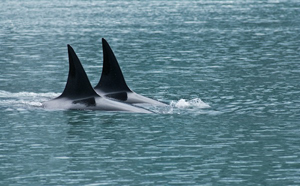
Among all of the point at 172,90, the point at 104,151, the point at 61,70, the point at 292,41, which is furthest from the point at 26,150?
the point at 292,41

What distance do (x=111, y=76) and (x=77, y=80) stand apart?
3.15 metres

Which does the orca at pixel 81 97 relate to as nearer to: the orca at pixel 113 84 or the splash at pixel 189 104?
the orca at pixel 113 84

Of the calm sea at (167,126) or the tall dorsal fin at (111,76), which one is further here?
the tall dorsal fin at (111,76)

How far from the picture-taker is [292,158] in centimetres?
2214

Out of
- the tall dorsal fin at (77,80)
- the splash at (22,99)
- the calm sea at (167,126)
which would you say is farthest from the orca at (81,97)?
the splash at (22,99)

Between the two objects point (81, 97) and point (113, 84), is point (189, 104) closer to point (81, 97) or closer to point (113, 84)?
point (113, 84)

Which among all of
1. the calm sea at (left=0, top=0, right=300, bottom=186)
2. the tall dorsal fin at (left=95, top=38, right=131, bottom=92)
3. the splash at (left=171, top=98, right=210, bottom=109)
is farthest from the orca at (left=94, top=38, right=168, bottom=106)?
the calm sea at (left=0, top=0, right=300, bottom=186)

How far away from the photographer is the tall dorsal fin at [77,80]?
93.6ft

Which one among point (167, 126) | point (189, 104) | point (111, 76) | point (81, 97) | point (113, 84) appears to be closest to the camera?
point (167, 126)

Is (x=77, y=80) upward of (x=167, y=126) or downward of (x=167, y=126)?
upward

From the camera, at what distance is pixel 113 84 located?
104ft

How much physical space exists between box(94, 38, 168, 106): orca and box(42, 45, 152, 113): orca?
5.46 ft

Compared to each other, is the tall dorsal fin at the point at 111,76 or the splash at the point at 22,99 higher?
the tall dorsal fin at the point at 111,76

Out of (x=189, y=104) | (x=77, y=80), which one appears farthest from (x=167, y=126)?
(x=189, y=104)
